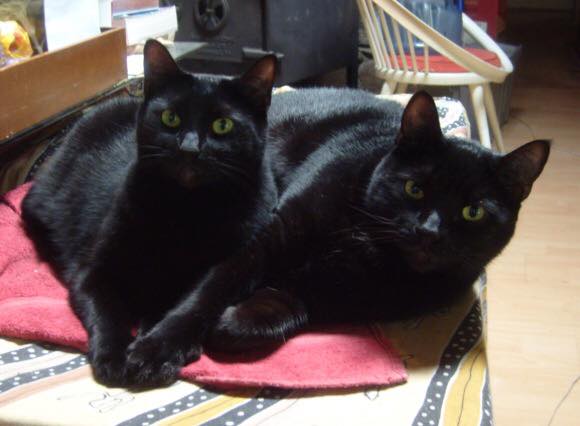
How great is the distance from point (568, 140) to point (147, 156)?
2.55 metres

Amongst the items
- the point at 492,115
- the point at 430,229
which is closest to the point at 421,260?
the point at 430,229

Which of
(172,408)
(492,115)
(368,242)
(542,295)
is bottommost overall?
(542,295)

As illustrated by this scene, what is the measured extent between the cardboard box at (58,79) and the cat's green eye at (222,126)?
0.47m

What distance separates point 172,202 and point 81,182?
0.31 m

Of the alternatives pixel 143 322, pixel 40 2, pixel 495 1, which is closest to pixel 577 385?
pixel 143 322

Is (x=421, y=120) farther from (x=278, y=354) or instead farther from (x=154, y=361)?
(x=154, y=361)

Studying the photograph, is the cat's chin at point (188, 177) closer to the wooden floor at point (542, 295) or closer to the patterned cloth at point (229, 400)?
the patterned cloth at point (229, 400)

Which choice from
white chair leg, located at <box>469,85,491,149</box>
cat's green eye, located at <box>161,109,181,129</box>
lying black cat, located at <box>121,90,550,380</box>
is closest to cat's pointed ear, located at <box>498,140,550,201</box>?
lying black cat, located at <box>121,90,550,380</box>

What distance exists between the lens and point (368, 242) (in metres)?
1.09

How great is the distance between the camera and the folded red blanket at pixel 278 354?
924 millimetres

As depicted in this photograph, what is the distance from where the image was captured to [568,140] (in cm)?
306

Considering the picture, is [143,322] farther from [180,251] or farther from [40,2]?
[40,2]

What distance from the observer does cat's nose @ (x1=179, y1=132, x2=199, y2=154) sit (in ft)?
3.21

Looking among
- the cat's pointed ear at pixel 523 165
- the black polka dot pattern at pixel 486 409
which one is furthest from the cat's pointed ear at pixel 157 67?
the black polka dot pattern at pixel 486 409
